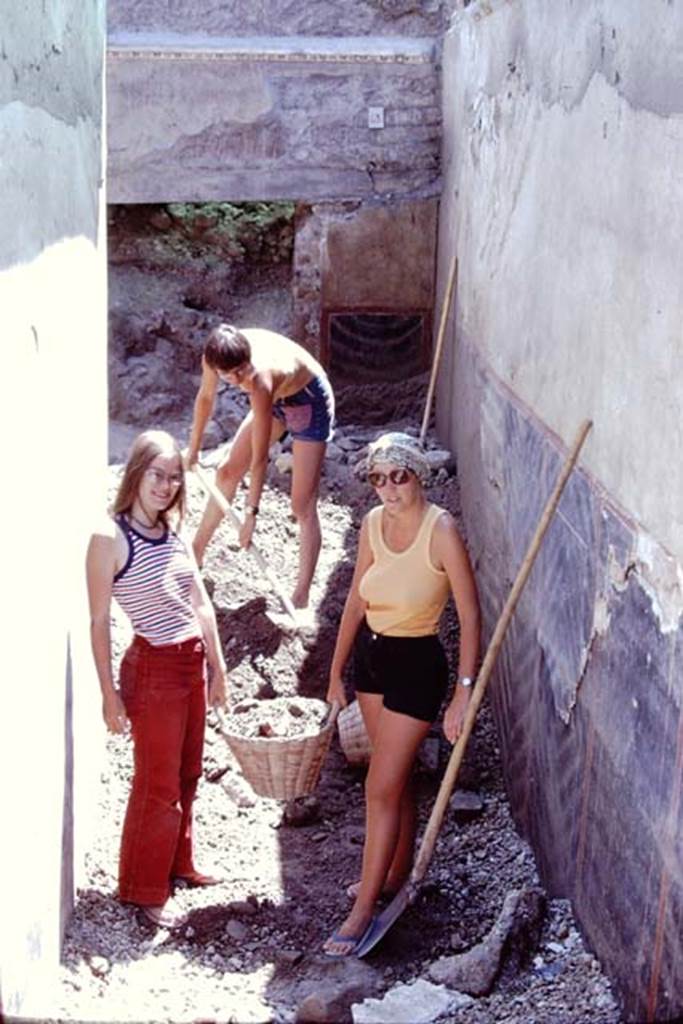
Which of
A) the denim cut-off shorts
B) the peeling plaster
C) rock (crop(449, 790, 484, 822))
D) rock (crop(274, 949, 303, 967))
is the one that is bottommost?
rock (crop(449, 790, 484, 822))

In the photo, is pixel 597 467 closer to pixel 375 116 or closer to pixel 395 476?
pixel 395 476

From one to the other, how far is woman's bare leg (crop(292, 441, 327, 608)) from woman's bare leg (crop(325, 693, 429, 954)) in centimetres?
255

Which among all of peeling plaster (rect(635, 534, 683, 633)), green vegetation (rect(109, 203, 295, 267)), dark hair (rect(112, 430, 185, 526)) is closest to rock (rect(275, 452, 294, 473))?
green vegetation (rect(109, 203, 295, 267))

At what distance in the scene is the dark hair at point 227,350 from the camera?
649 cm

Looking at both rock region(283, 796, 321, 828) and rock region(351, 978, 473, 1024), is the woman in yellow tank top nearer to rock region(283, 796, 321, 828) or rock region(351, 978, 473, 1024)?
rock region(351, 978, 473, 1024)

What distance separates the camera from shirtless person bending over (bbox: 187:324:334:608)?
22.6 ft

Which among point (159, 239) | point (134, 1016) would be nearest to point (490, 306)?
point (134, 1016)

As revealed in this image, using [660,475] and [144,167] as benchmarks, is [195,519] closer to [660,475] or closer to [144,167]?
[144,167]

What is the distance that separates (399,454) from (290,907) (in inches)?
72.7

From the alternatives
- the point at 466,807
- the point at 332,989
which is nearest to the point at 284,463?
the point at 466,807

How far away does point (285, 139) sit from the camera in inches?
424

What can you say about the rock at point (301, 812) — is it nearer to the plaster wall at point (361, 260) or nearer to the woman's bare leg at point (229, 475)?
the woman's bare leg at point (229, 475)

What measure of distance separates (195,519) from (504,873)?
11.7 ft

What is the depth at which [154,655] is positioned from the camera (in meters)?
4.98
